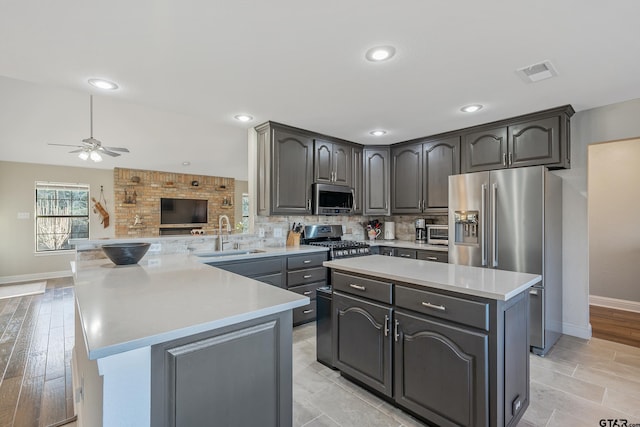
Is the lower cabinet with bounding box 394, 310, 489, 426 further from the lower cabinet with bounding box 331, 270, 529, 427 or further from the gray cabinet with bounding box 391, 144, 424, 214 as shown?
the gray cabinet with bounding box 391, 144, 424, 214

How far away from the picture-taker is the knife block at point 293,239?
3.79 m

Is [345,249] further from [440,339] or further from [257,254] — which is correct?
[440,339]

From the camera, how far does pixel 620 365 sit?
249cm

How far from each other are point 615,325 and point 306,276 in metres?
3.57

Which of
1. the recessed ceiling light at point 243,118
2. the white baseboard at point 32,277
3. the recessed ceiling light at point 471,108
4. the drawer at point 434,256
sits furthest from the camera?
the white baseboard at point 32,277

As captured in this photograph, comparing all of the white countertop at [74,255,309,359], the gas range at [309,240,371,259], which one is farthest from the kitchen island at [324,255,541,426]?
the gas range at [309,240,371,259]

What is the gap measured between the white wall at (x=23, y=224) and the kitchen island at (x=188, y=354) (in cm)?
667

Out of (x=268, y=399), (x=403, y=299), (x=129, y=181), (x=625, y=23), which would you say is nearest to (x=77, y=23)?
(x=268, y=399)

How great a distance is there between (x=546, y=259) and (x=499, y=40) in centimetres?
A: 206

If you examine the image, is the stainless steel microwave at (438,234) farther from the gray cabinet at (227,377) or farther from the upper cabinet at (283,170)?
the gray cabinet at (227,377)

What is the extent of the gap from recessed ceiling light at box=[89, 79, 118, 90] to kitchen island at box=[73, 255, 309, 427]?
1738mm

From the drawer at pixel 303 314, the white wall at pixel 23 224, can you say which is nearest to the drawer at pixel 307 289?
the drawer at pixel 303 314

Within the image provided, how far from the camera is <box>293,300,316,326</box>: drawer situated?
327 centimetres

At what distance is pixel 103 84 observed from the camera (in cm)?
238
